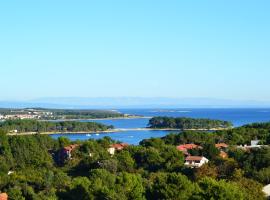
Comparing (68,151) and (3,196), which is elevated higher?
(3,196)

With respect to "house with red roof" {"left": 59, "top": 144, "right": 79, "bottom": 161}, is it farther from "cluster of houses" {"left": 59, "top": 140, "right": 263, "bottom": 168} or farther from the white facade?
the white facade

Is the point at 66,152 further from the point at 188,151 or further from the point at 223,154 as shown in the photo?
the point at 223,154

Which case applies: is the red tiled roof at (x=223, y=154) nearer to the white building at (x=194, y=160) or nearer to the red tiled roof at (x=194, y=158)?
the white building at (x=194, y=160)

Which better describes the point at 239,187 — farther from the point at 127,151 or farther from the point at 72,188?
the point at 127,151

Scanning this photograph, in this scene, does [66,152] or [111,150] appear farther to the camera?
[66,152]

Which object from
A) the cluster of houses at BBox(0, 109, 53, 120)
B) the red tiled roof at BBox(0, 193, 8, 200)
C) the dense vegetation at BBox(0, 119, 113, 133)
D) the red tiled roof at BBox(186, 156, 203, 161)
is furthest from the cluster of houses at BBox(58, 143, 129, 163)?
the cluster of houses at BBox(0, 109, 53, 120)

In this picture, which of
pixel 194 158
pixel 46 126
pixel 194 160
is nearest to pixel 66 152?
pixel 194 158
